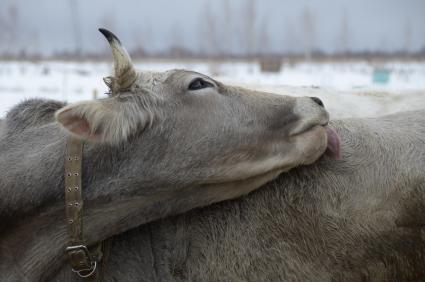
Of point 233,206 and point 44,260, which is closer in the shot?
point 44,260

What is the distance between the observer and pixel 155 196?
2.58m

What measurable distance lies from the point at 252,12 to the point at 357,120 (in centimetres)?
4684

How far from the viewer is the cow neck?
8.16 ft

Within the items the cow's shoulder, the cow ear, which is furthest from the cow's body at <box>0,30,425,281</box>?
the cow's shoulder

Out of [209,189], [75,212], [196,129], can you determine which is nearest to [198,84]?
[196,129]

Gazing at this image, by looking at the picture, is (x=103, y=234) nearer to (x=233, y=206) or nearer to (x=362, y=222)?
(x=233, y=206)

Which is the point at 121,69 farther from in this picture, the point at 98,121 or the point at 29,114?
the point at 29,114

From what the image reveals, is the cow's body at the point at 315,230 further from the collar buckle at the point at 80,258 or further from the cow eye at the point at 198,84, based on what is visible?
the cow eye at the point at 198,84

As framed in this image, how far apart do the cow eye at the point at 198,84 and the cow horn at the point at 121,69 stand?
0.32 metres

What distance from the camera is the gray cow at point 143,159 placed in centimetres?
254

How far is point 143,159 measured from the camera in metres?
2.55

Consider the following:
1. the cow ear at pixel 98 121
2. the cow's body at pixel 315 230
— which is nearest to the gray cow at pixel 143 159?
the cow ear at pixel 98 121

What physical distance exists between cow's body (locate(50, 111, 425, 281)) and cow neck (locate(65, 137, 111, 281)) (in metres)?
0.16

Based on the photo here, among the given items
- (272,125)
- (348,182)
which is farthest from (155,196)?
(348,182)
